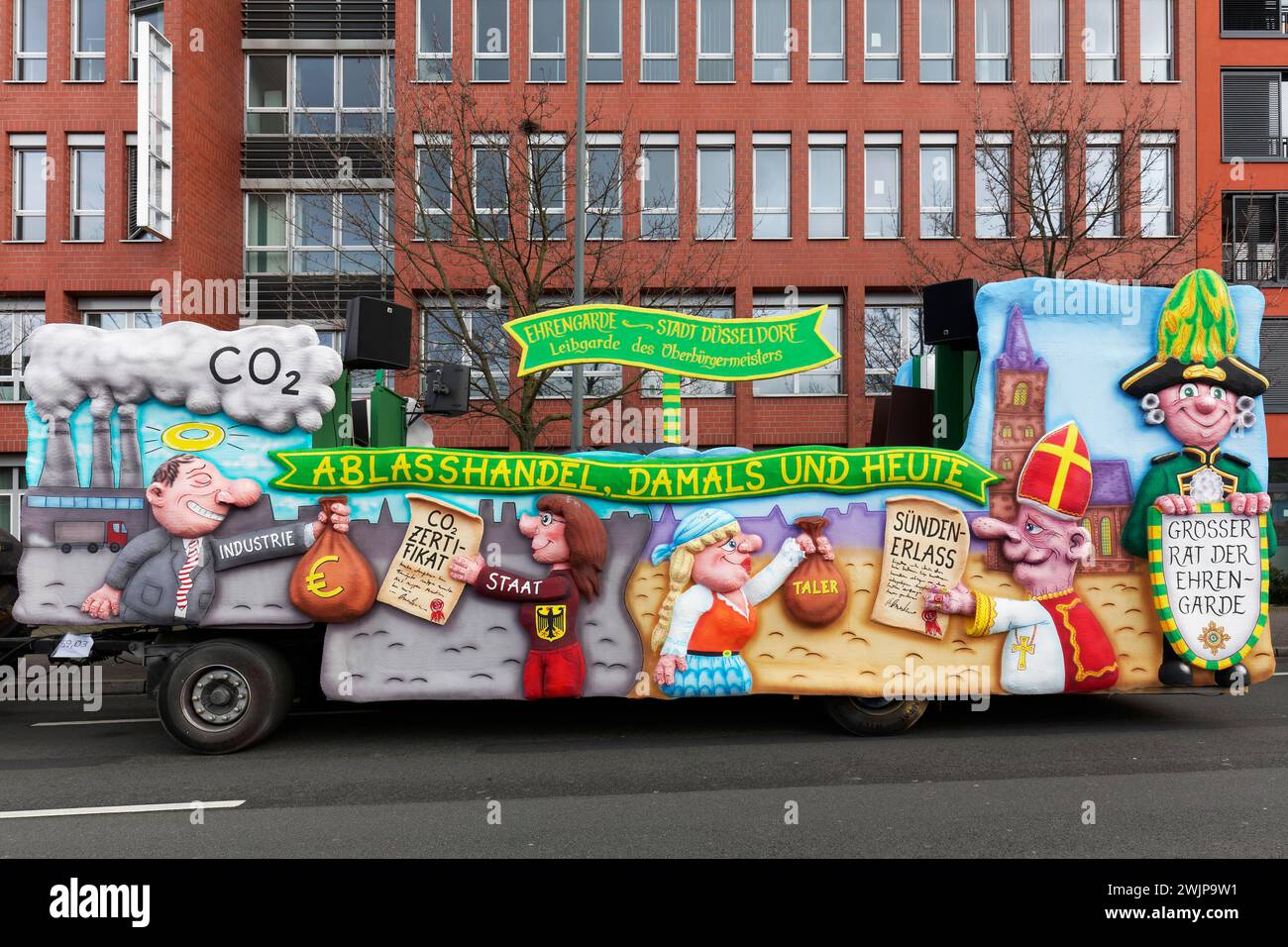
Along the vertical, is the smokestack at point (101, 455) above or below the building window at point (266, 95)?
below

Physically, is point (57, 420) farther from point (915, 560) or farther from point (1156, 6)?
point (1156, 6)

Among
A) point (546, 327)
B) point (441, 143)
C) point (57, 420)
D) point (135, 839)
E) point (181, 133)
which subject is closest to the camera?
point (135, 839)

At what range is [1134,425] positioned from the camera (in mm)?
7445

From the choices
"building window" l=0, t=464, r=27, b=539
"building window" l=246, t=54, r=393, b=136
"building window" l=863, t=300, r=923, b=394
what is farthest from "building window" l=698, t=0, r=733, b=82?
"building window" l=0, t=464, r=27, b=539

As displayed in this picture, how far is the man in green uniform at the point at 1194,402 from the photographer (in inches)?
290

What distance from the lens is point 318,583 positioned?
7039 millimetres

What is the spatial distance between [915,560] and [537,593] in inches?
105

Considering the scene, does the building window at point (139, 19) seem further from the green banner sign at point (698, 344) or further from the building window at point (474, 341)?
the green banner sign at point (698, 344)

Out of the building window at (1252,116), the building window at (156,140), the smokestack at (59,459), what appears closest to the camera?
the smokestack at (59,459)

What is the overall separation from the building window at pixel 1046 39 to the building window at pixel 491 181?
44.5ft

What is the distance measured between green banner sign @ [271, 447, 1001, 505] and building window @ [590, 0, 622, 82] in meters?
18.3

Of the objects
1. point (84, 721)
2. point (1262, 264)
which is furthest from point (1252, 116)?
point (84, 721)

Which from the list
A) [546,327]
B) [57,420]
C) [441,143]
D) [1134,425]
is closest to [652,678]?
[546,327]

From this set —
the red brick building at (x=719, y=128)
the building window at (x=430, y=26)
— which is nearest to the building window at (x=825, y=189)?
the red brick building at (x=719, y=128)
